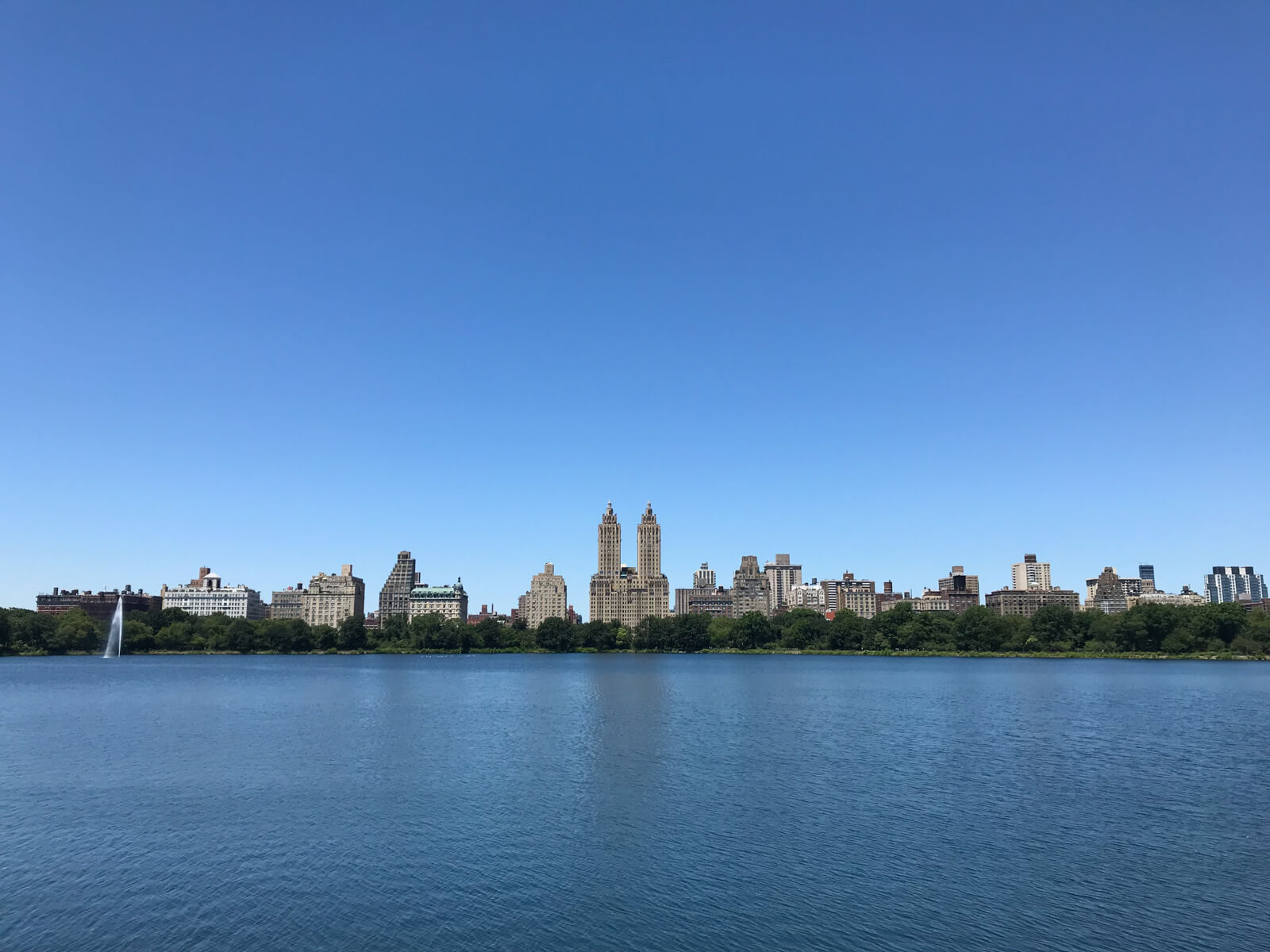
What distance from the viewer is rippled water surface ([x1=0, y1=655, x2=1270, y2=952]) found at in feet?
90.8

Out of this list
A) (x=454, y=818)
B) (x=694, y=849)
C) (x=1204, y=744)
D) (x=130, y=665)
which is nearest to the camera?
(x=694, y=849)

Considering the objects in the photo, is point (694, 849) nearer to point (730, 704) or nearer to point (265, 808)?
point (265, 808)

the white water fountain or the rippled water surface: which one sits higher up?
the white water fountain

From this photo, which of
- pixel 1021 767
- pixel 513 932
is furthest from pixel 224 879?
pixel 1021 767

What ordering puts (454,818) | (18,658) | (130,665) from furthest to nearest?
(18,658), (130,665), (454,818)

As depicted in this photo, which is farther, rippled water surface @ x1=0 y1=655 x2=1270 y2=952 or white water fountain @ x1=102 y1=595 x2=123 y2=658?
white water fountain @ x1=102 y1=595 x2=123 y2=658

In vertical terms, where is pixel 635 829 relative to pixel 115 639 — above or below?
below

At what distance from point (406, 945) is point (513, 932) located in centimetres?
320

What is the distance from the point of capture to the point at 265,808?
1658 inches

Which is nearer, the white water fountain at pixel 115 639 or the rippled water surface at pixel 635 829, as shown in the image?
the rippled water surface at pixel 635 829

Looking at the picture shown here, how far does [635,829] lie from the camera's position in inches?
1534

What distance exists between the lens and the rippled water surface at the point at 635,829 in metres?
27.7

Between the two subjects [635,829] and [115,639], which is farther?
[115,639]

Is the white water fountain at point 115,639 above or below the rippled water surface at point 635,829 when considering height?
above
